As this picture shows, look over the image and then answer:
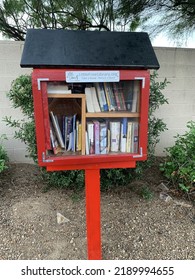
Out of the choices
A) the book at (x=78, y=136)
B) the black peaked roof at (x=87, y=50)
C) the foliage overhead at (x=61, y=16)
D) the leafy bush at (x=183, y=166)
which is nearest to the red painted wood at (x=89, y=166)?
the book at (x=78, y=136)

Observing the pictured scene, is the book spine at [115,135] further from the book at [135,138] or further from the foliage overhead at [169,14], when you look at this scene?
the foliage overhead at [169,14]

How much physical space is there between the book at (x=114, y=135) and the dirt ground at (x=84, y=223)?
0.84 metres

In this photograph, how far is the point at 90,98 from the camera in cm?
130

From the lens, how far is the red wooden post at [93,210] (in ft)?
4.45

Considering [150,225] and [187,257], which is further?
[150,225]

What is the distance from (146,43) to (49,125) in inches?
29.1

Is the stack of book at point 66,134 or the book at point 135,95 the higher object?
the book at point 135,95

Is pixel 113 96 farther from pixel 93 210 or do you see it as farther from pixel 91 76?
pixel 93 210

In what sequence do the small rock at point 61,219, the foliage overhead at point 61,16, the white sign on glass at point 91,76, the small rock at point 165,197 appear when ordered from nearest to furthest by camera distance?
the white sign on glass at point 91,76 → the small rock at point 61,219 → the small rock at point 165,197 → the foliage overhead at point 61,16

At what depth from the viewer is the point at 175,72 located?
280 cm

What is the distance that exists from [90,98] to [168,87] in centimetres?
183

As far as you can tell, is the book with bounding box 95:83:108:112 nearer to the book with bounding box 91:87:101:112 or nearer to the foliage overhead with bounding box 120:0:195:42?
the book with bounding box 91:87:101:112
